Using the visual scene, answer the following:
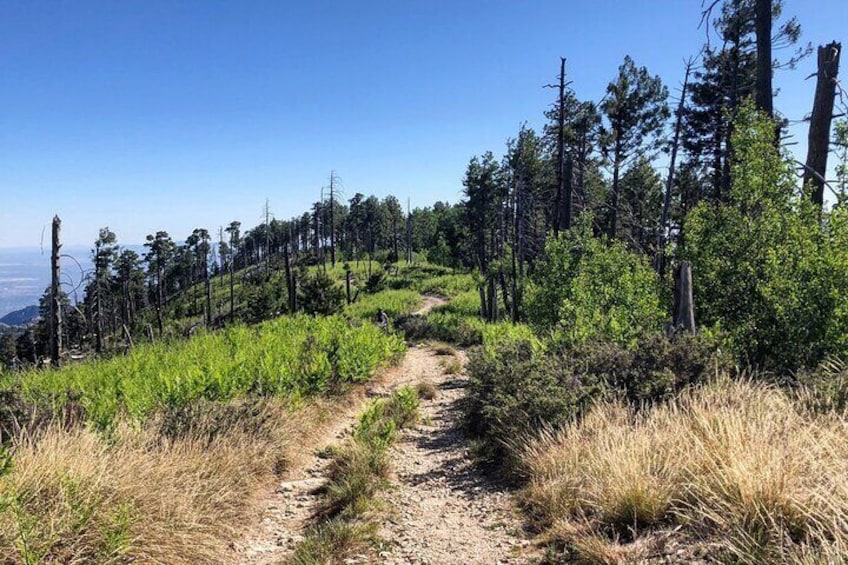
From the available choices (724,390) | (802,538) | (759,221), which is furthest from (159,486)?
(759,221)

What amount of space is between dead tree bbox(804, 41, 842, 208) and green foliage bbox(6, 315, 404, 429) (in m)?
9.26

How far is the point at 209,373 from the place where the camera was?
24.5 ft

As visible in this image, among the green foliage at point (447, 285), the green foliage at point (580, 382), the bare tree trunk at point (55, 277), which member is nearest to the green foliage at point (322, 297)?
the bare tree trunk at point (55, 277)

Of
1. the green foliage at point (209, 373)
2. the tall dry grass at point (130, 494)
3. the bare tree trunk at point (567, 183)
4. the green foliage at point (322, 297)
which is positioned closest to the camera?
the tall dry grass at point (130, 494)

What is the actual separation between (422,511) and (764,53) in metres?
10.2

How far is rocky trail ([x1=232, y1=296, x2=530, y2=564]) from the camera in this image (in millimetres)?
3959

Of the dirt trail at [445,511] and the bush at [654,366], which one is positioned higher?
the bush at [654,366]

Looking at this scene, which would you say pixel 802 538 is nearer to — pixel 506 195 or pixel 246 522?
pixel 246 522

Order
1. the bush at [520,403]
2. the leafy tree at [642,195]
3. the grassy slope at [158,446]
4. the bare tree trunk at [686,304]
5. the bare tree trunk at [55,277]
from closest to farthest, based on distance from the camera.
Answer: the grassy slope at [158,446] < the bush at [520,403] < the bare tree trunk at [686,304] < the bare tree trunk at [55,277] < the leafy tree at [642,195]

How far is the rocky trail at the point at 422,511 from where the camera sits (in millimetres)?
3959

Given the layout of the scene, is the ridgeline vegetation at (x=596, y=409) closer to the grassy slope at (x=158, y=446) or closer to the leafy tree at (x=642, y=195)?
the grassy slope at (x=158, y=446)

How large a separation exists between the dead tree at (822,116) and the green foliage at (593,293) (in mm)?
3266

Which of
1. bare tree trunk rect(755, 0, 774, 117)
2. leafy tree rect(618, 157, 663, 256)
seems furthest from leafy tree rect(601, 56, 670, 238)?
bare tree trunk rect(755, 0, 774, 117)

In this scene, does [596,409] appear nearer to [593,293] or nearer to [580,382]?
[580,382]
